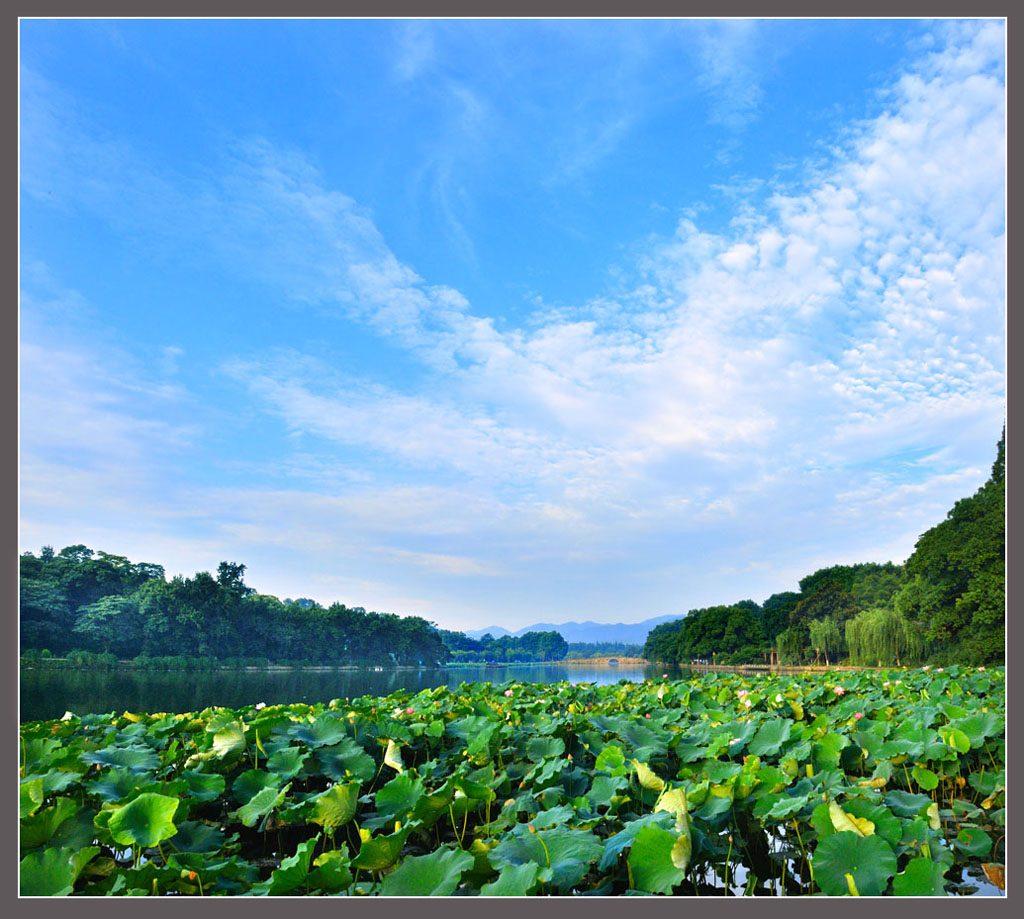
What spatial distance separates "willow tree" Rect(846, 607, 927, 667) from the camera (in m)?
10.1

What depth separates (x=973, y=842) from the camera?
5.18ft

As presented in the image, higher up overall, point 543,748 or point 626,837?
point 626,837

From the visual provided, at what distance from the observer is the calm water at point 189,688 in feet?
19.5

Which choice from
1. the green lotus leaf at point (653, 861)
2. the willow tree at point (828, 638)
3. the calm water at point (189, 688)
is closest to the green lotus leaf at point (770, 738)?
the green lotus leaf at point (653, 861)

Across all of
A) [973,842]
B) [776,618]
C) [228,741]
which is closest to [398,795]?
[228,741]

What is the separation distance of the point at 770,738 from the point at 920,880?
3.12 feet

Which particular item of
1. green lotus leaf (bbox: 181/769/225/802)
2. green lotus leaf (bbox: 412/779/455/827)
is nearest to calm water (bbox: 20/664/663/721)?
green lotus leaf (bbox: 181/769/225/802)

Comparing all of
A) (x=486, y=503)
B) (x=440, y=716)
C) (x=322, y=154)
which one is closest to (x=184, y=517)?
(x=486, y=503)

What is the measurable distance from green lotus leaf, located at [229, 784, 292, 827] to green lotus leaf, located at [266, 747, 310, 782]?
0.11 meters

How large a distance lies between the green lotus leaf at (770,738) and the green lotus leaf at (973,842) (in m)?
0.47

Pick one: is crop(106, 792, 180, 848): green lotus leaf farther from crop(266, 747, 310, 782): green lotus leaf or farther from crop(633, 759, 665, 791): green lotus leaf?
crop(633, 759, 665, 791): green lotus leaf

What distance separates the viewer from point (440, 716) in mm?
2334

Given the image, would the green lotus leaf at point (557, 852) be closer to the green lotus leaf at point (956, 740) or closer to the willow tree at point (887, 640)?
the green lotus leaf at point (956, 740)

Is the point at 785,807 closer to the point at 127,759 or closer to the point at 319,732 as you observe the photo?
the point at 319,732
